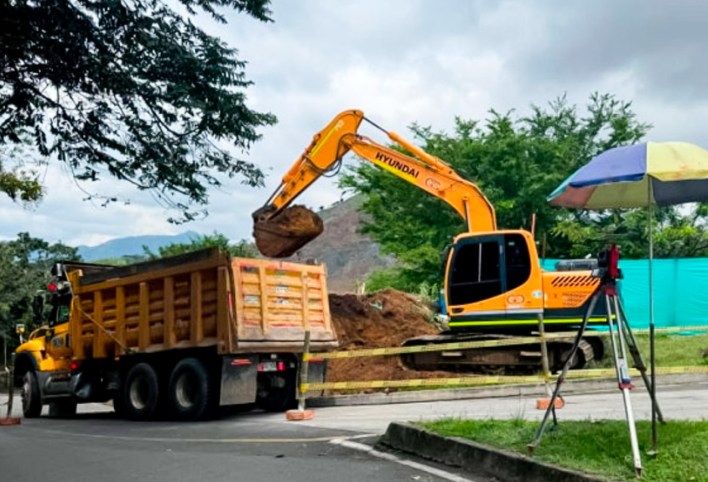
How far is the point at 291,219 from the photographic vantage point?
54.7 ft

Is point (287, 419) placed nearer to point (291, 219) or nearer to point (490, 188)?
point (291, 219)

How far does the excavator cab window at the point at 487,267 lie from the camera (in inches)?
637

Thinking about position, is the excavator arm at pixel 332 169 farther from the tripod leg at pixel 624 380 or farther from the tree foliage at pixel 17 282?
the tree foliage at pixel 17 282

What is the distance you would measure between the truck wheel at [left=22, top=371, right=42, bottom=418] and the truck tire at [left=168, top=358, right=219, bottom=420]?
470 centimetres

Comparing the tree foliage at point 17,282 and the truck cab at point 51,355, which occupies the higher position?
the tree foliage at point 17,282

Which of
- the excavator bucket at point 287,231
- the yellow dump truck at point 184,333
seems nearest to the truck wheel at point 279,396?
the yellow dump truck at point 184,333

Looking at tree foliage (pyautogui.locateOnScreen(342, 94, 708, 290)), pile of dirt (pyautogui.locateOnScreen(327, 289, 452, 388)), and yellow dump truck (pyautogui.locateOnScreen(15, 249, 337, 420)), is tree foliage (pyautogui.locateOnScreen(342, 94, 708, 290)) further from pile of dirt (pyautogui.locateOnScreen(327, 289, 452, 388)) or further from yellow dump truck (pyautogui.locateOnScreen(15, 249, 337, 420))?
yellow dump truck (pyautogui.locateOnScreen(15, 249, 337, 420))

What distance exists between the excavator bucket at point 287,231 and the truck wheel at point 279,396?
3.12 meters

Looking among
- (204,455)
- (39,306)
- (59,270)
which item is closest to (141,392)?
(59,270)

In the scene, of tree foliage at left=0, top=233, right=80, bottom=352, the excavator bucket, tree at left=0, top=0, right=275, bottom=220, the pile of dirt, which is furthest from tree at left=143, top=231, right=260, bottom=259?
tree at left=0, top=0, right=275, bottom=220

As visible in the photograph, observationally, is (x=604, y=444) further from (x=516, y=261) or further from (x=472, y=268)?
(x=472, y=268)

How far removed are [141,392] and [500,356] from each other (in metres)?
7.15

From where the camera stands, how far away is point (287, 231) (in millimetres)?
16594

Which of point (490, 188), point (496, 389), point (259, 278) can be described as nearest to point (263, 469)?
point (259, 278)
